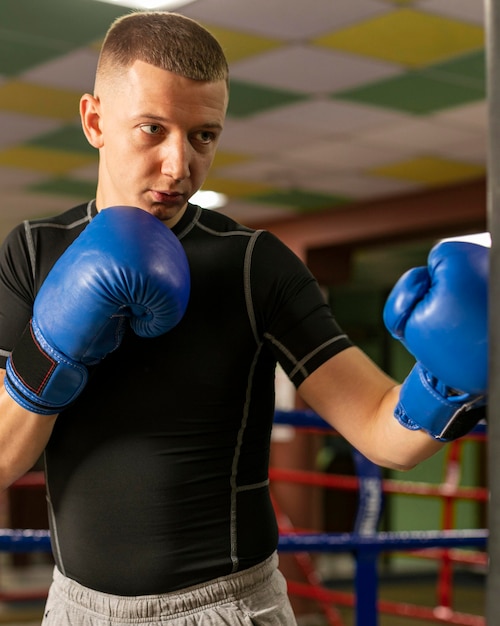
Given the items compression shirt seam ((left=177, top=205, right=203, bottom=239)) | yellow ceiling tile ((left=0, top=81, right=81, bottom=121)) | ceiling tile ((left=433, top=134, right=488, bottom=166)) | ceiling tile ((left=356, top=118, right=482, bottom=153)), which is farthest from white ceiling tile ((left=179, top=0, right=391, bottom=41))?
compression shirt seam ((left=177, top=205, right=203, bottom=239))

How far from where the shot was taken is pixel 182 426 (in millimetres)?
1106

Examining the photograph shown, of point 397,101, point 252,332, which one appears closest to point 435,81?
point 397,101

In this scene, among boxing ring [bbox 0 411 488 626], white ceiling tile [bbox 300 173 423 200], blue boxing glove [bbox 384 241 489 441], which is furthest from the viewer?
white ceiling tile [bbox 300 173 423 200]

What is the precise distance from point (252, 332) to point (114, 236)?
21 cm

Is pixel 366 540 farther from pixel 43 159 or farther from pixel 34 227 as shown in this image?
pixel 43 159

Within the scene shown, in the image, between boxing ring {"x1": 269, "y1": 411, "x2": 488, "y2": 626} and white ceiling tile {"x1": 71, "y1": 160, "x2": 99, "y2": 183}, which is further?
white ceiling tile {"x1": 71, "y1": 160, "x2": 99, "y2": 183}

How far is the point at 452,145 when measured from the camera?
471cm

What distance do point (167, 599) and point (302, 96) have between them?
3.15m

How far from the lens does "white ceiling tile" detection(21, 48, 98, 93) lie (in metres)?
3.46

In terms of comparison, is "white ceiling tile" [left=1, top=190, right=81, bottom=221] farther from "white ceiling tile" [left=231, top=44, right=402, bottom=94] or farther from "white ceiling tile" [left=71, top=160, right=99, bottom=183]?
"white ceiling tile" [left=231, top=44, right=402, bottom=94]

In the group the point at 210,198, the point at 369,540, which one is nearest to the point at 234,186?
the point at 210,198

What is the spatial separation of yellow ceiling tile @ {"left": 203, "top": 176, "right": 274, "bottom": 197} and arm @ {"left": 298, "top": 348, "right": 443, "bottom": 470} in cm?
450

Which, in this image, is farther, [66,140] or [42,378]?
[66,140]

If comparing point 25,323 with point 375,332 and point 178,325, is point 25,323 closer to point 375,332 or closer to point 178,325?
point 178,325
